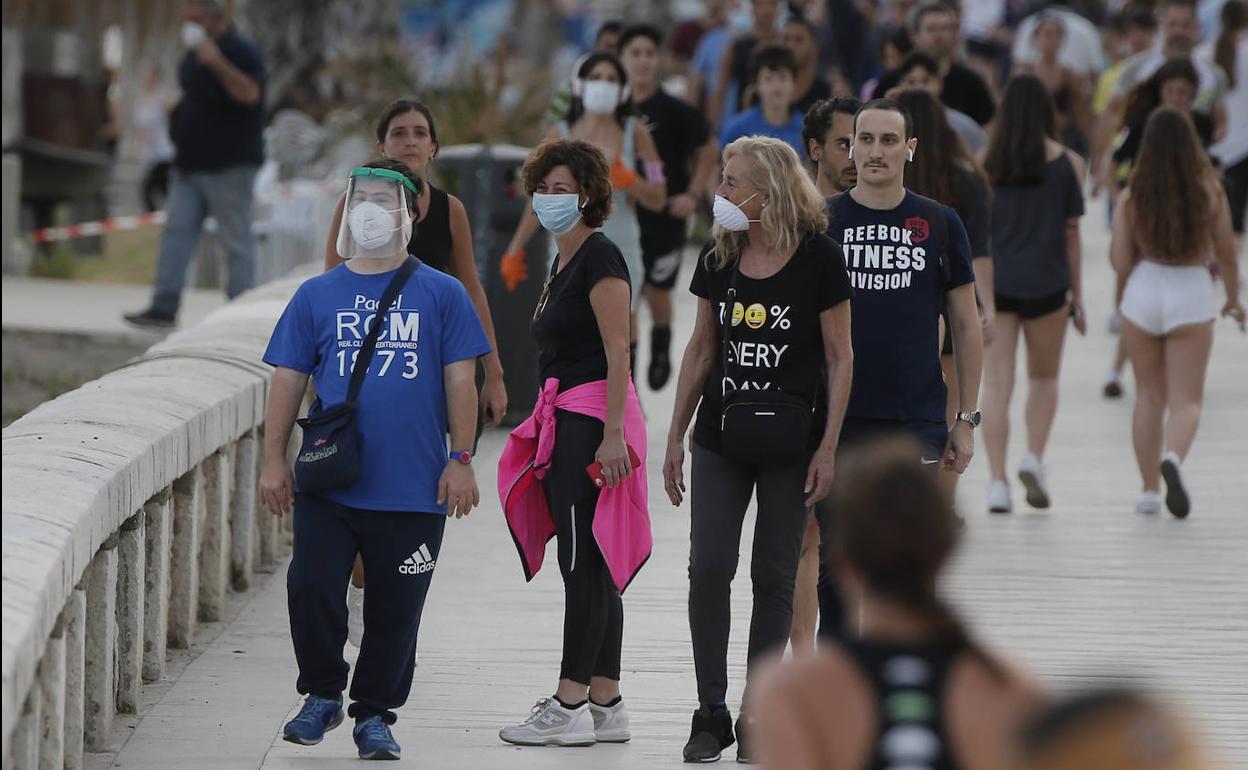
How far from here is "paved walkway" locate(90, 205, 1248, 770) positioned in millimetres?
6133

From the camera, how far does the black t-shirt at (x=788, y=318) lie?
5.81 meters

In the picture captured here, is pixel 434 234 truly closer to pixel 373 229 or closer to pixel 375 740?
pixel 373 229

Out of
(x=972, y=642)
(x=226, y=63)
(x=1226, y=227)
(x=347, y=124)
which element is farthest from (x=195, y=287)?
(x=972, y=642)

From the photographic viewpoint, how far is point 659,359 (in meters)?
12.1

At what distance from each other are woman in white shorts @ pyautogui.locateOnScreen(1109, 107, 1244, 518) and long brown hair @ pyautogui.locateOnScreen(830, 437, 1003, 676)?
6.51m

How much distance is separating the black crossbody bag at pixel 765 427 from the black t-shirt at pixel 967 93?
6189 mm

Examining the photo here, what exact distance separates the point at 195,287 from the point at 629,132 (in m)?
8.03

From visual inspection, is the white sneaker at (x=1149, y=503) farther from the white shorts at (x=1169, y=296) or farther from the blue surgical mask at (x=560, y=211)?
the blue surgical mask at (x=560, y=211)

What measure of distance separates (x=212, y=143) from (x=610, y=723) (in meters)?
7.35

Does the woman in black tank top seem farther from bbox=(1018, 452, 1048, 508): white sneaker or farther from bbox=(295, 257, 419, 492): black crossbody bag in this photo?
bbox=(1018, 452, 1048, 508): white sneaker

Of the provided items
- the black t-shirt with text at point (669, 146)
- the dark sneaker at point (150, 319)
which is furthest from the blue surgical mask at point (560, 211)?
the dark sneaker at point (150, 319)

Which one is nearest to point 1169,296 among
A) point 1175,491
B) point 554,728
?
point 1175,491

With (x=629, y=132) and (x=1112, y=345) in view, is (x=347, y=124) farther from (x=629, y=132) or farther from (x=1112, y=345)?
(x=629, y=132)

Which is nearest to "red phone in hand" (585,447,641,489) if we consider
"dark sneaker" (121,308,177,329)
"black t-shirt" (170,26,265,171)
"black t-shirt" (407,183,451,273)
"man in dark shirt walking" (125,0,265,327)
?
"black t-shirt" (407,183,451,273)
